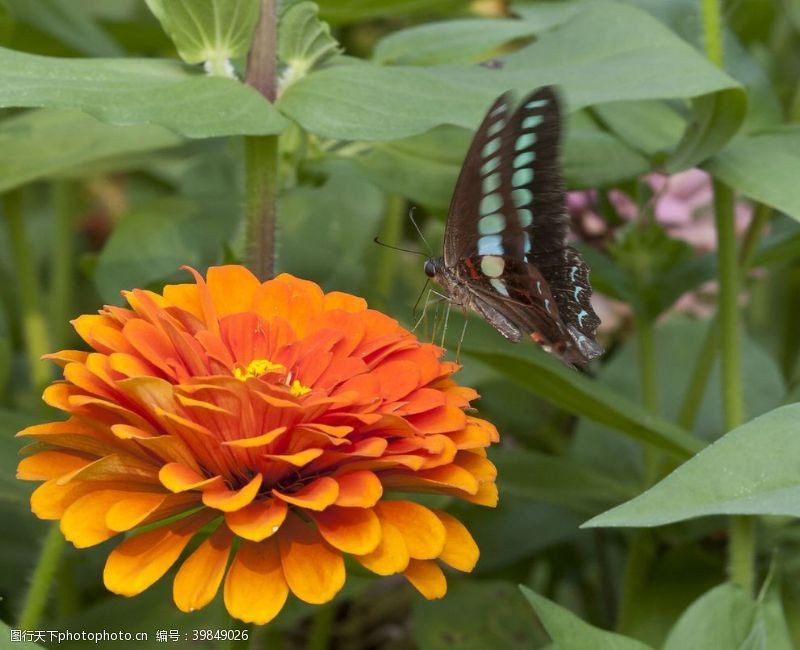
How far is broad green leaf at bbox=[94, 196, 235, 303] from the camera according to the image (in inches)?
33.9

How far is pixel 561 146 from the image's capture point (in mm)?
640

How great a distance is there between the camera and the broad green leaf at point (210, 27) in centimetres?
68

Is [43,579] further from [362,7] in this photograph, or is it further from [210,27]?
[362,7]

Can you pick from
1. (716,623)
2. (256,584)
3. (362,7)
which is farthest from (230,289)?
(362,7)

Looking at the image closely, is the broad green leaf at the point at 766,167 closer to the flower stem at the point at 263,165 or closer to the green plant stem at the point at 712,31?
the green plant stem at the point at 712,31

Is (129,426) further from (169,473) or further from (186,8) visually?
(186,8)

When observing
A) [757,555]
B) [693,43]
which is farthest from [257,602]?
[693,43]

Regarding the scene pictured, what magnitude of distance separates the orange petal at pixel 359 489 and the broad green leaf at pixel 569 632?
9cm

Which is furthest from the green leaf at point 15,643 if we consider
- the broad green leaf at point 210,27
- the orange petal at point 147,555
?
the broad green leaf at point 210,27

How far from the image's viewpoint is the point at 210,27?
2.26 feet

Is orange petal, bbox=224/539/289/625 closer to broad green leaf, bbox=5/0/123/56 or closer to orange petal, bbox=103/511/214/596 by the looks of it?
orange petal, bbox=103/511/214/596

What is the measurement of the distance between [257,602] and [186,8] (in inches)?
14.8

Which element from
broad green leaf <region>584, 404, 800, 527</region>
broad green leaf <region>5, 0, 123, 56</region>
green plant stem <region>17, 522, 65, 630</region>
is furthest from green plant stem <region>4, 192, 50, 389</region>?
broad green leaf <region>584, 404, 800, 527</region>

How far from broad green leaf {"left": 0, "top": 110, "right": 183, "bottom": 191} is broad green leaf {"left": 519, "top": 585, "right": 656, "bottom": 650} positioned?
488 mm
